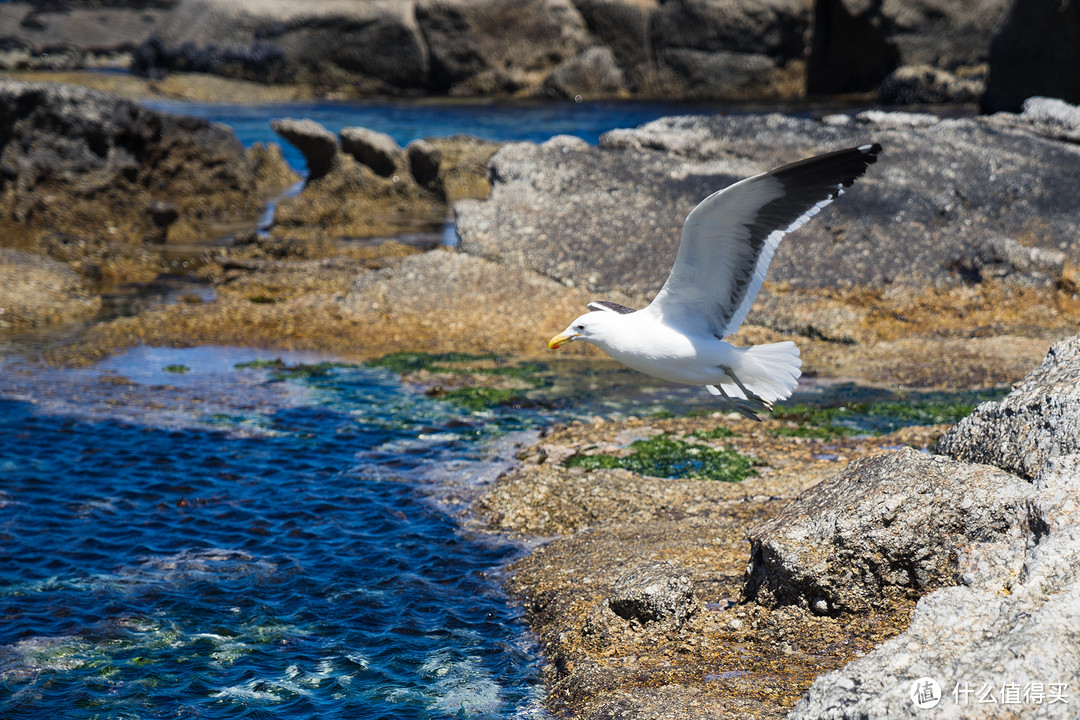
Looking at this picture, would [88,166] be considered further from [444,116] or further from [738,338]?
[444,116]

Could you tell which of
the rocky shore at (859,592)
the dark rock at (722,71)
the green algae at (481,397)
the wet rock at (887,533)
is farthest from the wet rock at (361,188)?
the dark rock at (722,71)

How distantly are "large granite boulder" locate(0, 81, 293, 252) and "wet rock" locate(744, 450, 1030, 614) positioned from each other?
16.6m

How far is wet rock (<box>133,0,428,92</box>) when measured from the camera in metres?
43.2

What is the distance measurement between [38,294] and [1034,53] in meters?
22.3

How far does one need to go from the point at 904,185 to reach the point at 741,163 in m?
2.63

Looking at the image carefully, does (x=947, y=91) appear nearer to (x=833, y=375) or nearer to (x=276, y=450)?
(x=833, y=375)

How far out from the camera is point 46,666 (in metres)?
6.80

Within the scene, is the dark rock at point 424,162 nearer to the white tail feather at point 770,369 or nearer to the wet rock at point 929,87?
the white tail feather at point 770,369

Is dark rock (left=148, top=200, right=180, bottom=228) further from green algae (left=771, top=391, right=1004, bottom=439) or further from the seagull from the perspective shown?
the seagull

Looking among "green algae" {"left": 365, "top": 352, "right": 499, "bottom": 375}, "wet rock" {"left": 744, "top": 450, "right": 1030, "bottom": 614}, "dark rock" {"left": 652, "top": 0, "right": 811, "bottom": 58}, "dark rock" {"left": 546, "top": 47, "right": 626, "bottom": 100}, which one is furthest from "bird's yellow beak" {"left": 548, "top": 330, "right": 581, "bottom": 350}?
"dark rock" {"left": 546, "top": 47, "right": 626, "bottom": 100}

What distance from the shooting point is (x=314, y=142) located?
2258 cm

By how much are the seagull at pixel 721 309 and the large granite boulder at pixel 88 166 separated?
49.0 feet

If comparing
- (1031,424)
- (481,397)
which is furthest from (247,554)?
(1031,424)

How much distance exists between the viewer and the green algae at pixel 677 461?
30.6 feet
